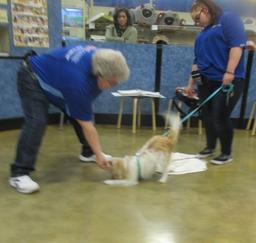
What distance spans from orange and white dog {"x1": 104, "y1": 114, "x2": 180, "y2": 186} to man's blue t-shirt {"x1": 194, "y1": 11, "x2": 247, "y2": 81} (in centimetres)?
55

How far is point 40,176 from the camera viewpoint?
2324mm

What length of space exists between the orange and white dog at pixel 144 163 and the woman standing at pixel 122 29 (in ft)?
7.16

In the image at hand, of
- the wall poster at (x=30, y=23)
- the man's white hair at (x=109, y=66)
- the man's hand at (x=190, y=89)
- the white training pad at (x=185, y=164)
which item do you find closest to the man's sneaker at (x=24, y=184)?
the man's white hair at (x=109, y=66)

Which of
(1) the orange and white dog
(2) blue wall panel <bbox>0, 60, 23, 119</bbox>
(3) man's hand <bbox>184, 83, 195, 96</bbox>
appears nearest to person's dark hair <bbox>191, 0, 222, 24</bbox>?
(3) man's hand <bbox>184, 83, 195, 96</bbox>

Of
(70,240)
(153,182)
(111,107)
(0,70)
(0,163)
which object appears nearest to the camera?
(70,240)

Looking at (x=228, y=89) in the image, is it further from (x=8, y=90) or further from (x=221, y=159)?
(x=8, y=90)

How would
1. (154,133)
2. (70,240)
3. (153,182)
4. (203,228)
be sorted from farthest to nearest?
(154,133), (153,182), (203,228), (70,240)

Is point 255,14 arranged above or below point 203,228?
above

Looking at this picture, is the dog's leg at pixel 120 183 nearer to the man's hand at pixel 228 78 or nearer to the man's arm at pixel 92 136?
the man's arm at pixel 92 136

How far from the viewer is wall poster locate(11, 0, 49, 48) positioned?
3.51 meters

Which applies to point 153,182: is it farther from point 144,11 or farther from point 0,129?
point 144,11

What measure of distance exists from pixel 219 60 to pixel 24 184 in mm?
1561

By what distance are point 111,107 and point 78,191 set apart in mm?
2113

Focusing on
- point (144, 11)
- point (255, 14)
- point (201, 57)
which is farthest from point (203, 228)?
point (144, 11)
